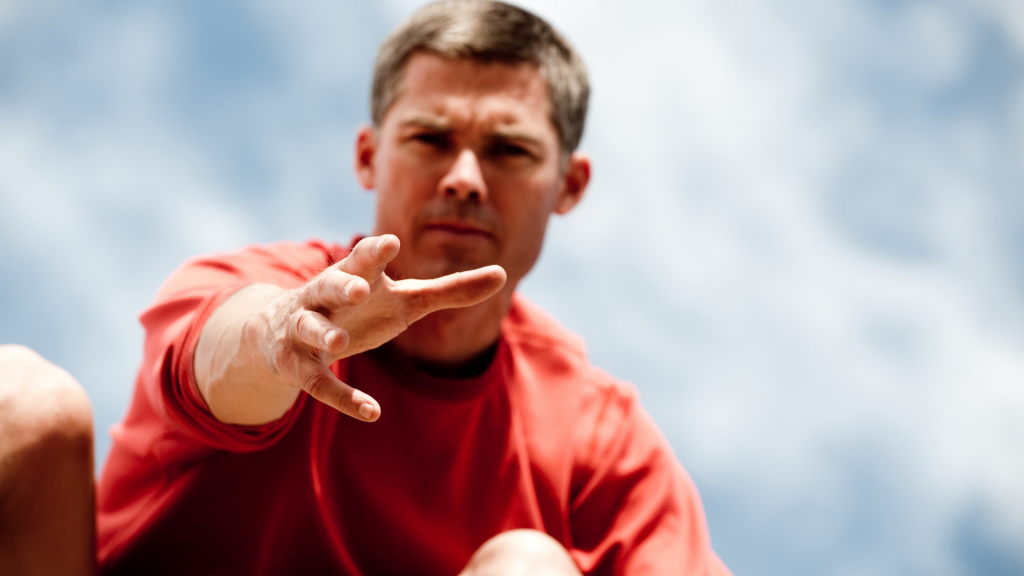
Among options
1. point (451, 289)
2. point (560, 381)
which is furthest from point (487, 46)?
point (451, 289)

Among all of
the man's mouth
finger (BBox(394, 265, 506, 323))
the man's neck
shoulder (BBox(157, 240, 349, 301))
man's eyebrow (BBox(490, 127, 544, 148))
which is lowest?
the man's neck

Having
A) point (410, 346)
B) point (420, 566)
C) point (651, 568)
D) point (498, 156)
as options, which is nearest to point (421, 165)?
point (498, 156)

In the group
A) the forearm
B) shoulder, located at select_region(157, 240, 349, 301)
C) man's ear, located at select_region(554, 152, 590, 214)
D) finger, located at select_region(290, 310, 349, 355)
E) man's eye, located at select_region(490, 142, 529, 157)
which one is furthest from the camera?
man's ear, located at select_region(554, 152, 590, 214)

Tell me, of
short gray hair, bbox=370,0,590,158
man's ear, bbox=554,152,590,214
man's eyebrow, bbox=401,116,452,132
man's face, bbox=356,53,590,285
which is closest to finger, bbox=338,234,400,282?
man's face, bbox=356,53,590,285

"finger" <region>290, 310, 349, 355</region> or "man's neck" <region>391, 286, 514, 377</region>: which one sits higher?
"finger" <region>290, 310, 349, 355</region>

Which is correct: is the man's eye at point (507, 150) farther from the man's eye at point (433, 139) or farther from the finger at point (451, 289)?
the finger at point (451, 289)

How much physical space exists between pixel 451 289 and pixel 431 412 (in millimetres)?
747

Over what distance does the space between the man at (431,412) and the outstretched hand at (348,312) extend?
0.43 ft

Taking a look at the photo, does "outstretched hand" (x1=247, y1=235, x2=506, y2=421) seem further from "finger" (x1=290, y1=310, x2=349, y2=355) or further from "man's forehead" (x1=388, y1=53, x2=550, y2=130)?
"man's forehead" (x1=388, y1=53, x2=550, y2=130)

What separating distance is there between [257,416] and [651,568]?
0.85m

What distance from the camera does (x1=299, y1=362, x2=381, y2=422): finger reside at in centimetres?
85

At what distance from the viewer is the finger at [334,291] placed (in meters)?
0.85

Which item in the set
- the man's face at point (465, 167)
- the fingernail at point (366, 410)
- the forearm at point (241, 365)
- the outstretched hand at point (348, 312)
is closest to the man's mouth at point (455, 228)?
the man's face at point (465, 167)

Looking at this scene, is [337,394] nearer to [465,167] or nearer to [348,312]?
[348,312]
